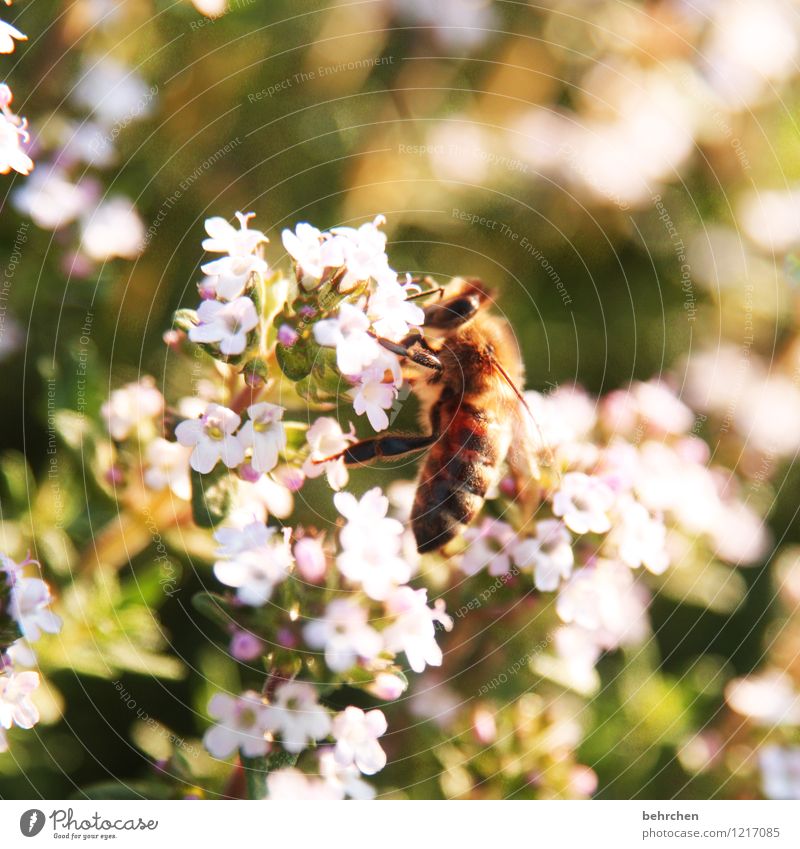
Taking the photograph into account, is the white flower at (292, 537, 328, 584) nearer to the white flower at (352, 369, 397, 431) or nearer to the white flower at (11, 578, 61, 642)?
the white flower at (352, 369, 397, 431)

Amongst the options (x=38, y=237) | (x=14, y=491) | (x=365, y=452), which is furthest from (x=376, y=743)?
(x=38, y=237)

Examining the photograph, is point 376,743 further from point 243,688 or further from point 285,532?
point 285,532

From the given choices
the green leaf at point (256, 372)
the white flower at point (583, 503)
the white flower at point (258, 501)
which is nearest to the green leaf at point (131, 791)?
the white flower at point (258, 501)

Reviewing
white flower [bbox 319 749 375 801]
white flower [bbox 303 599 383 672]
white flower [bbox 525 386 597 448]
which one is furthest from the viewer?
white flower [bbox 525 386 597 448]

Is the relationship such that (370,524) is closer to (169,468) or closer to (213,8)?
(169,468)

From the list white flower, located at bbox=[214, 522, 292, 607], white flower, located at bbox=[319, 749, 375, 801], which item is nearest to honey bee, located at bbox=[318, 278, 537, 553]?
white flower, located at bbox=[214, 522, 292, 607]
